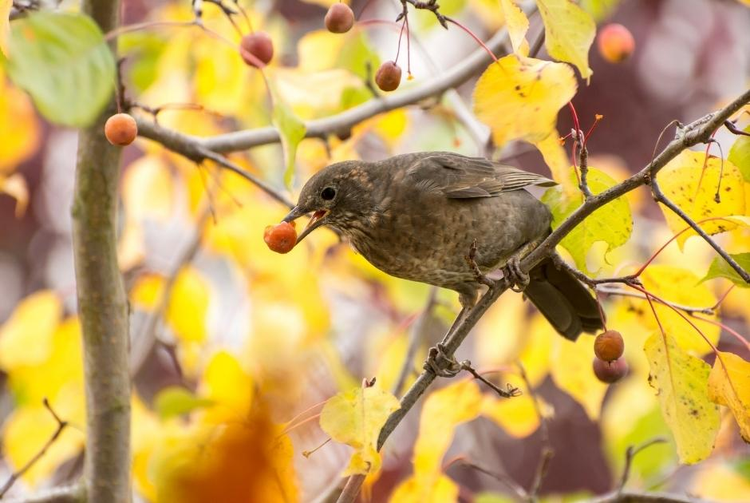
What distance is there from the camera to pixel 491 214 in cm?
324

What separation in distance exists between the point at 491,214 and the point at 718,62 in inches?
→ 143

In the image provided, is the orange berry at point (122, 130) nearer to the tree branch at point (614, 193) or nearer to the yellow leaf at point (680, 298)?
the tree branch at point (614, 193)

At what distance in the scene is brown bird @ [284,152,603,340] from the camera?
3.13 metres

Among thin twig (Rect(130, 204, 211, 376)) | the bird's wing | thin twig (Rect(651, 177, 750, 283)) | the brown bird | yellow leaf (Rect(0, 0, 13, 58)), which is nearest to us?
yellow leaf (Rect(0, 0, 13, 58))

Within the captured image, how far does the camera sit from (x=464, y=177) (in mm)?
3332

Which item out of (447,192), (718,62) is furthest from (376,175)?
(718,62)

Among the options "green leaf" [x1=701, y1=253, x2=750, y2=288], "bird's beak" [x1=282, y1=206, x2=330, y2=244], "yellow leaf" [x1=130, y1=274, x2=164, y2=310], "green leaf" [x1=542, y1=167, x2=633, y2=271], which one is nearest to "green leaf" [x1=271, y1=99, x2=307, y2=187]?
"bird's beak" [x1=282, y1=206, x2=330, y2=244]

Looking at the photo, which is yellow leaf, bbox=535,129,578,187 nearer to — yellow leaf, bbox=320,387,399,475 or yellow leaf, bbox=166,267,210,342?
yellow leaf, bbox=320,387,399,475

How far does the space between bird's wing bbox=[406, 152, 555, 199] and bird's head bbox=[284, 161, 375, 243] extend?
0.19m

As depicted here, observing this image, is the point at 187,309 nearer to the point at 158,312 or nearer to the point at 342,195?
the point at 158,312

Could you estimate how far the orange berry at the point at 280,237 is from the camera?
2658 millimetres

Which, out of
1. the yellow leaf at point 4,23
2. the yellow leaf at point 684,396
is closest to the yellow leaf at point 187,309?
the yellow leaf at point 4,23

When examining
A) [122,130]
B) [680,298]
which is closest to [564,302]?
[680,298]

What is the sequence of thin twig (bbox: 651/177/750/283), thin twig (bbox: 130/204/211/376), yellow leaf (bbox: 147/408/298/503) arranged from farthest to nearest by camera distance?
thin twig (bbox: 130/204/211/376) → thin twig (bbox: 651/177/750/283) → yellow leaf (bbox: 147/408/298/503)
